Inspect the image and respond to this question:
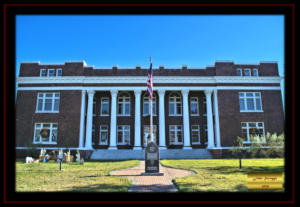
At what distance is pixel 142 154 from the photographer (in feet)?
89.2

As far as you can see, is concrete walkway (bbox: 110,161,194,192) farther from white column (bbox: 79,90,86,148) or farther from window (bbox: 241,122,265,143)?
window (bbox: 241,122,265,143)

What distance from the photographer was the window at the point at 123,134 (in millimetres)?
Result: 30797

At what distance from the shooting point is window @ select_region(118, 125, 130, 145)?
3080 centimetres

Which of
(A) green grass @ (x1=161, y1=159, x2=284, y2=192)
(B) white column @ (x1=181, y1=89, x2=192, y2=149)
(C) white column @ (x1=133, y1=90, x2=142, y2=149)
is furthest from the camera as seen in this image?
(B) white column @ (x1=181, y1=89, x2=192, y2=149)

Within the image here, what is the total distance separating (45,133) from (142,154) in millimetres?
12906

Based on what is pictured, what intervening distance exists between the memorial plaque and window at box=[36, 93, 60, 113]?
2091 centimetres

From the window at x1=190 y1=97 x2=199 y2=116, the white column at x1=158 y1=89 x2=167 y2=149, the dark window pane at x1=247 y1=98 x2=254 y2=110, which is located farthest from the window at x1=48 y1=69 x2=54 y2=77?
the dark window pane at x1=247 y1=98 x2=254 y2=110

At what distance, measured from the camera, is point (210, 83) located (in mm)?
29969

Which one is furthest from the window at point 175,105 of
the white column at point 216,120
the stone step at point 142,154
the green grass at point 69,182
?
the green grass at point 69,182

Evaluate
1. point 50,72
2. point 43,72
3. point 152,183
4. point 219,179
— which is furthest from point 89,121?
point 219,179

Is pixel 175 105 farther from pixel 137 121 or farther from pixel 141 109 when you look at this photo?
pixel 137 121

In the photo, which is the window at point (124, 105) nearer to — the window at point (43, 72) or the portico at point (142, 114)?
the portico at point (142, 114)
